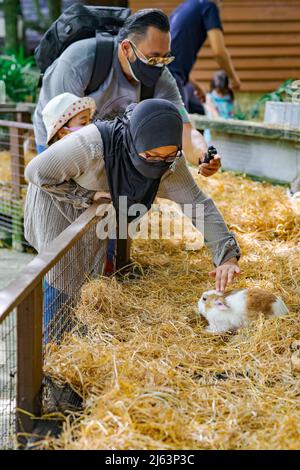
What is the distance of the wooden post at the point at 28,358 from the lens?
2578 millimetres

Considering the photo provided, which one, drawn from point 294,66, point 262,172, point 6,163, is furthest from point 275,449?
point 294,66

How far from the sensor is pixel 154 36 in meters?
3.88

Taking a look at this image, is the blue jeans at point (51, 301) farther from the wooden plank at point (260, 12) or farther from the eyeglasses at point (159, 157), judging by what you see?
the wooden plank at point (260, 12)

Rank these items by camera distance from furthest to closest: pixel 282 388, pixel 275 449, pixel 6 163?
pixel 6 163 → pixel 282 388 → pixel 275 449

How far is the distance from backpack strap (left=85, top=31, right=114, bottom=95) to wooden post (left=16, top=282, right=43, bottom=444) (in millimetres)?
1705

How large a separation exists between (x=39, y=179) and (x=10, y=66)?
8.06m

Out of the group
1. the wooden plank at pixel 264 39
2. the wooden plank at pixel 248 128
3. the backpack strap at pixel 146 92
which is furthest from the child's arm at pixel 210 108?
the backpack strap at pixel 146 92

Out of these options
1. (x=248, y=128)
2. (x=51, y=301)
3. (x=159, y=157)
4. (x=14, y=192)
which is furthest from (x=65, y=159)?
(x=14, y=192)

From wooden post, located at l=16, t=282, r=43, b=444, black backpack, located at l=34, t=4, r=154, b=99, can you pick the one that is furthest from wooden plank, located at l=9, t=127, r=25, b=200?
wooden post, located at l=16, t=282, r=43, b=444

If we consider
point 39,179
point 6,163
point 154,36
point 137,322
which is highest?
point 154,36

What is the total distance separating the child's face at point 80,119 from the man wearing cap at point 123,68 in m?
0.15

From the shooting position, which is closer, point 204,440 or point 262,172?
point 204,440

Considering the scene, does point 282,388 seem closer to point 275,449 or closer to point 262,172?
point 275,449

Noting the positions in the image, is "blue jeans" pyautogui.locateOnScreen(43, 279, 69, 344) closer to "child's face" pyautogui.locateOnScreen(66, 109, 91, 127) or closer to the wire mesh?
the wire mesh
